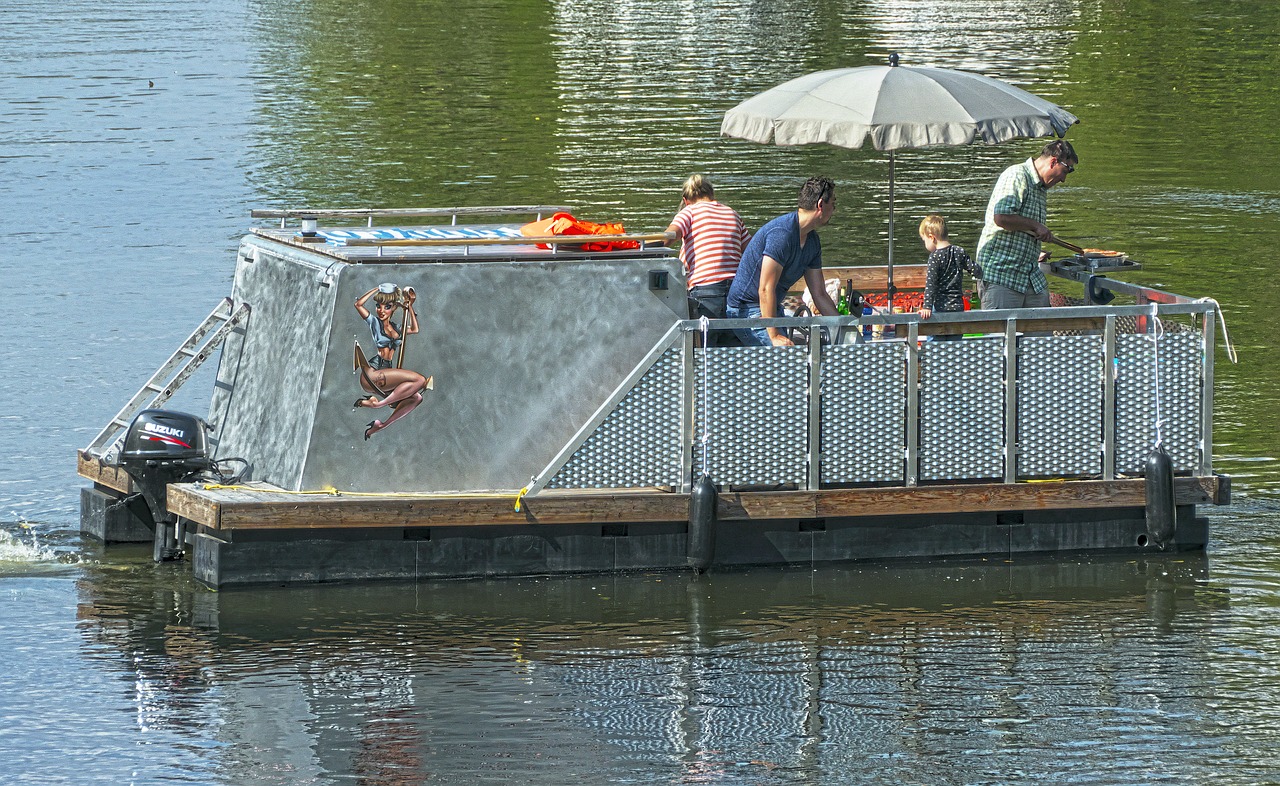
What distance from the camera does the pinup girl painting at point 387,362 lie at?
10117 millimetres

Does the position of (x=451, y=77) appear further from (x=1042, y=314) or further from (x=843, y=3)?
(x=1042, y=314)

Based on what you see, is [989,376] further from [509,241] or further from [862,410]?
[509,241]

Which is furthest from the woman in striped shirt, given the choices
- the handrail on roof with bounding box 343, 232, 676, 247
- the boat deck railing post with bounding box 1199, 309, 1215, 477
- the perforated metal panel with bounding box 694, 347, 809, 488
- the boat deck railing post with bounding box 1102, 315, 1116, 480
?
the boat deck railing post with bounding box 1199, 309, 1215, 477

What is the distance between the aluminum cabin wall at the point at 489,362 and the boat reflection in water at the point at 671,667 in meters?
0.64

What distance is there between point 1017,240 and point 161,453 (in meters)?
4.91

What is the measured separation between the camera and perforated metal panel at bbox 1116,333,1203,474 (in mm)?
10766

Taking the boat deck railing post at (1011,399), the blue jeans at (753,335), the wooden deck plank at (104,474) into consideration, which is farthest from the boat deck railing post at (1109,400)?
the wooden deck plank at (104,474)

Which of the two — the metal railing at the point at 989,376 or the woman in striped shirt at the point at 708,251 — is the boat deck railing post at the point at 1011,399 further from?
the woman in striped shirt at the point at 708,251

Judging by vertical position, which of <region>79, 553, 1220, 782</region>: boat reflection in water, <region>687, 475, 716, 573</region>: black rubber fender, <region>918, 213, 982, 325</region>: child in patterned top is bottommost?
<region>79, 553, 1220, 782</region>: boat reflection in water

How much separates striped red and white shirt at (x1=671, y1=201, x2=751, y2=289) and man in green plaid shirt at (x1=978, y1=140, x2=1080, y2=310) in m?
1.43

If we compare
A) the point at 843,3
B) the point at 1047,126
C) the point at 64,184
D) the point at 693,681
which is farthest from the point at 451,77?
the point at 693,681

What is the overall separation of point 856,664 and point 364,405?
2806mm

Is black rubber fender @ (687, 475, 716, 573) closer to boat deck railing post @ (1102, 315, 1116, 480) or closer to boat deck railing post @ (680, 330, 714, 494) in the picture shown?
boat deck railing post @ (680, 330, 714, 494)

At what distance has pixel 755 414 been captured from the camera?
10414mm
